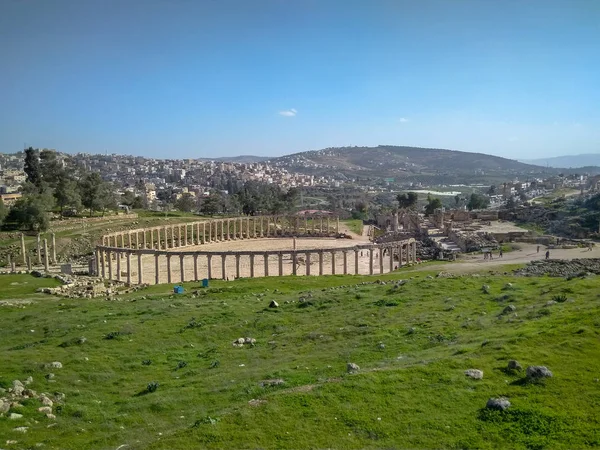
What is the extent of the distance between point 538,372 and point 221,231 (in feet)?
282

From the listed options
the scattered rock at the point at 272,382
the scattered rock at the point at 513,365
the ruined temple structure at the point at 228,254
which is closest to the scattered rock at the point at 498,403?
the scattered rock at the point at 513,365

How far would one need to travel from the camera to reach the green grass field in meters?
11.7

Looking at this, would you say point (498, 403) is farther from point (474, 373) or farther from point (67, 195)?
point (67, 195)

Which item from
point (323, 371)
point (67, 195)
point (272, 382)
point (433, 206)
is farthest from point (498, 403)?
point (433, 206)

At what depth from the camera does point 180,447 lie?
37.1 feet

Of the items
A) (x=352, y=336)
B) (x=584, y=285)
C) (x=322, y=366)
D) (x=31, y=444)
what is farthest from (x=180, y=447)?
(x=584, y=285)

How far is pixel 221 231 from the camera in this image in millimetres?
96875

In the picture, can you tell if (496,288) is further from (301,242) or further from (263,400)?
(301,242)

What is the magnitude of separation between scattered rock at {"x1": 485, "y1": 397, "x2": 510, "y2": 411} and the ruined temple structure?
4361 cm

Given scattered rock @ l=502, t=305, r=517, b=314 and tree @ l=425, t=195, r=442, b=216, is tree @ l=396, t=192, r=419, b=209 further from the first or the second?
scattered rock @ l=502, t=305, r=517, b=314

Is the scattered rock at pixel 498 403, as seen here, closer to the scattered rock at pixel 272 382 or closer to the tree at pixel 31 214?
the scattered rock at pixel 272 382

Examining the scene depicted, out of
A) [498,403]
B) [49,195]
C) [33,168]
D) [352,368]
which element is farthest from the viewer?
[33,168]

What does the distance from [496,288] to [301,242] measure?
62665 millimetres

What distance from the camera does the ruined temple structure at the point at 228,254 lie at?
57531 millimetres
